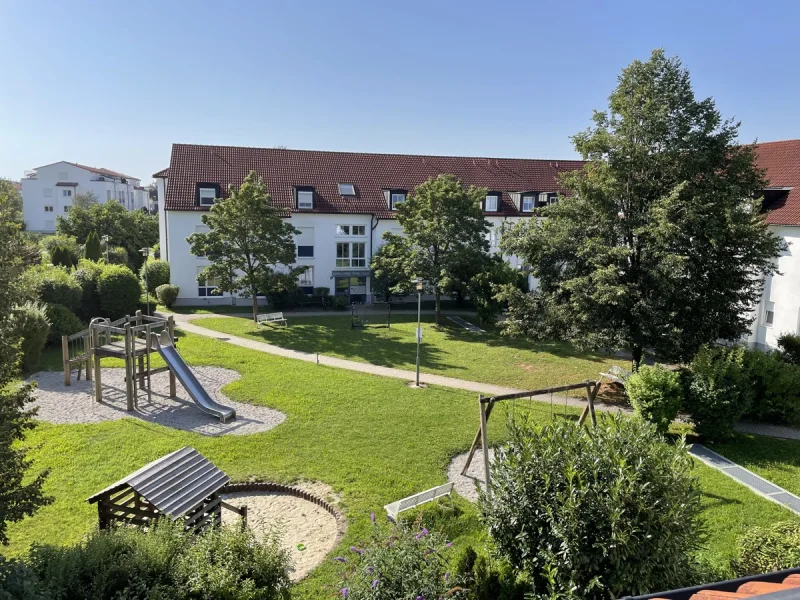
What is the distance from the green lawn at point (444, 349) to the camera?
2173 cm

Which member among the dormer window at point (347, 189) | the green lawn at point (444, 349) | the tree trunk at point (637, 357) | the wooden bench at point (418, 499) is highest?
the dormer window at point (347, 189)

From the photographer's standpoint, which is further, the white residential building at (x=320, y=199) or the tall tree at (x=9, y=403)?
the white residential building at (x=320, y=199)

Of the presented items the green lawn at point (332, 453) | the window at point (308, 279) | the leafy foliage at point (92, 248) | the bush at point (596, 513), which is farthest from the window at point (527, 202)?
the bush at point (596, 513)

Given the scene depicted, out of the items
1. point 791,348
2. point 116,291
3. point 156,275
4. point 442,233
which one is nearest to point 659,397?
point 791,348

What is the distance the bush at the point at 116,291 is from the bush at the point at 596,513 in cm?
2562

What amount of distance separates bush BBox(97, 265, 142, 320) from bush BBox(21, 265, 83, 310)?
155 centimetres

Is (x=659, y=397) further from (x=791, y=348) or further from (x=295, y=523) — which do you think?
(x=295, y=523)

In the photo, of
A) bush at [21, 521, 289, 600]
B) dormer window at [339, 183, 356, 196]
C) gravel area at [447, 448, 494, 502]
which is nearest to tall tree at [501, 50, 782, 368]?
gravel area at [447, 448, 494, 502]

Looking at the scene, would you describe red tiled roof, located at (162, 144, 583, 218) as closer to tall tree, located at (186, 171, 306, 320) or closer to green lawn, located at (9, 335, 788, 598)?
tall tree, located at (186, 171, 306, 320)

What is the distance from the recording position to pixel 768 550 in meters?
7.23

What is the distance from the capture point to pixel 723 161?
17.2 meters

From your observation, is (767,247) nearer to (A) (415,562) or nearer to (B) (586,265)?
(B) (586,265)

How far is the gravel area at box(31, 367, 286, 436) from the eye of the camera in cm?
1575

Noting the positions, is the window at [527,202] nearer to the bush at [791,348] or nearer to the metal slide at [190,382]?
the bush at [791,348]
